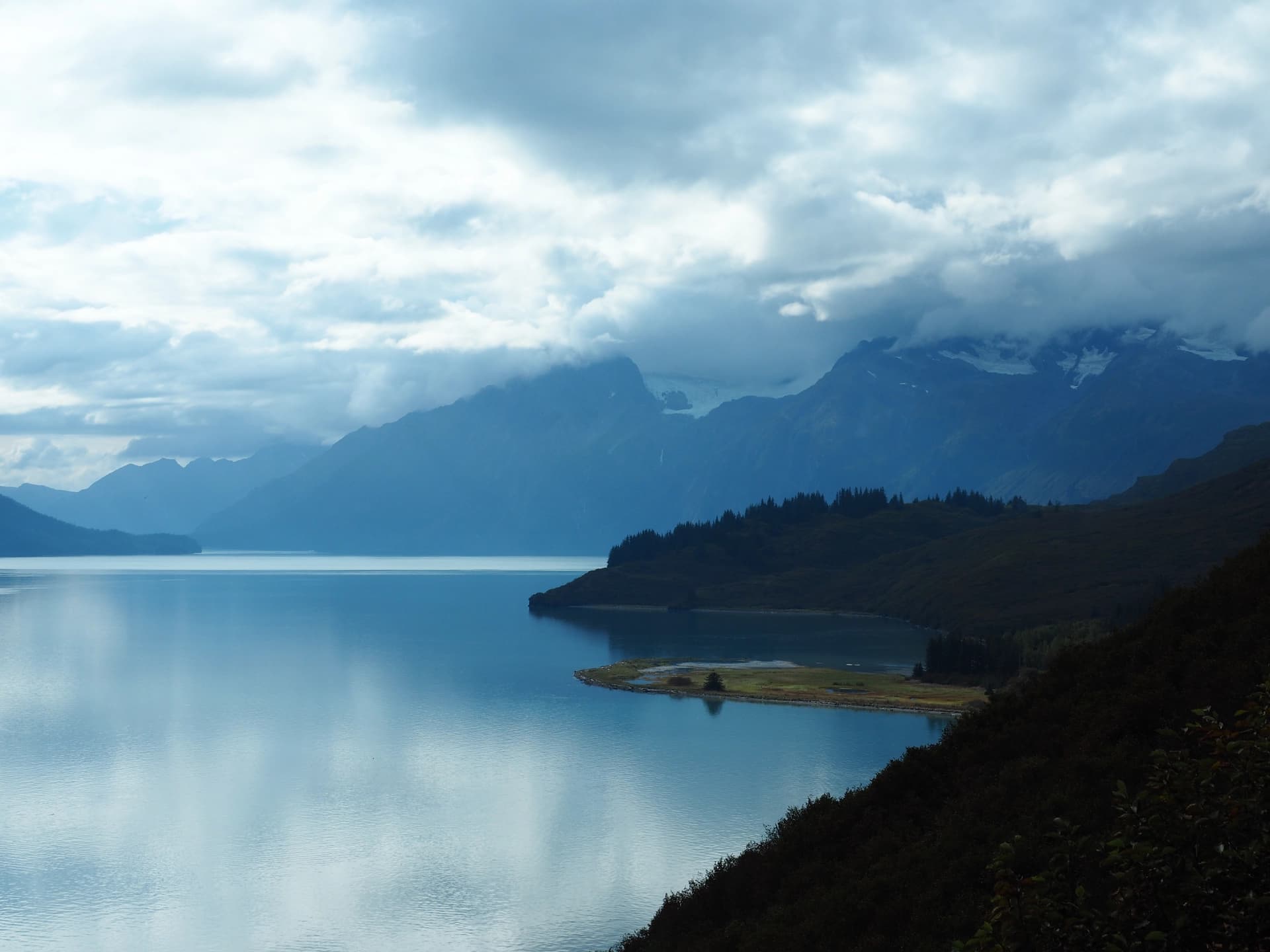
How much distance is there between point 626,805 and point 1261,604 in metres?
62.7

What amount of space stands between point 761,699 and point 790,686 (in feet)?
41.9

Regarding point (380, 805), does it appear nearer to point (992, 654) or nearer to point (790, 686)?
point (790, 686)

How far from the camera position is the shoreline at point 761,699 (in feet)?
463

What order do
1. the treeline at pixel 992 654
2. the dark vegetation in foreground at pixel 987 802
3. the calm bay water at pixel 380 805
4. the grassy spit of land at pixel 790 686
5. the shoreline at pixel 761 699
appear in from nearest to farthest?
the dark vegetation in foreground at pixel 987 802 → the calm bay water at pixel 380 805 → the shoreline at pixel 761 699 → the grassy spit of land at pixel 790 686 → the treeline at pixel 992 654

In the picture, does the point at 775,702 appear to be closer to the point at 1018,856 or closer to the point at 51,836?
the point at 51,836

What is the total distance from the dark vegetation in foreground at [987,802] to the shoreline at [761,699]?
93.4 m

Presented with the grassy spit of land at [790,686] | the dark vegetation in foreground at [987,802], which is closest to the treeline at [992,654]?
the grassy spit of land at [790,686]

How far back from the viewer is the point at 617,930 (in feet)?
201

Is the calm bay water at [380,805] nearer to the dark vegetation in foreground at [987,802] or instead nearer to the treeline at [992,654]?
the dark vegetation in foreground at [987,802]

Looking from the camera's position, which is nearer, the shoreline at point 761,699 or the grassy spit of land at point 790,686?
the shoreline at point 761,699

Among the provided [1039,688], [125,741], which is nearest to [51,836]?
[125,741]

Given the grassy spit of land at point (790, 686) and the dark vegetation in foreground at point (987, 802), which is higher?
the dark vegetation in foreground at point (987, 802)

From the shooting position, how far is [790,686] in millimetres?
164500

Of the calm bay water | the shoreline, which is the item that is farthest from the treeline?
the calm bay water
